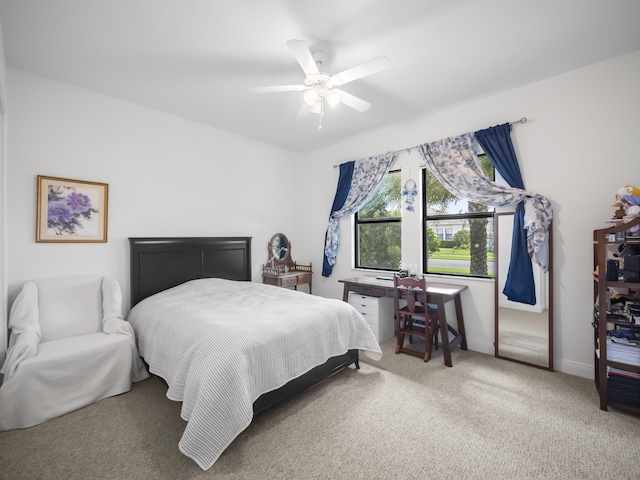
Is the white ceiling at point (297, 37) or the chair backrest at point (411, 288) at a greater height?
the white ceiling at point (297, 37)

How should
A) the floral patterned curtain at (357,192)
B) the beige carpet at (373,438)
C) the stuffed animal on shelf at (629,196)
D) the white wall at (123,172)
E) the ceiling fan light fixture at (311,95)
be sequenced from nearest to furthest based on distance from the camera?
1. the beige carpet at (373,438)
2. the stuffed animal on shelf at (629,196)
3. the ceiling fan light fixture at (311,95)
4. the white wall at (123,172)
5. the floral patterned curtain at (357,192)

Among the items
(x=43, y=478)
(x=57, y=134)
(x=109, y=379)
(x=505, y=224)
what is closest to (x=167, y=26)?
(x=57, y=134)

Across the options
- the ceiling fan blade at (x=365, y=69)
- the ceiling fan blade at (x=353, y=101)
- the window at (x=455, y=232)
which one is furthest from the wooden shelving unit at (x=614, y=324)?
the ceiling fan blade at (x=353, y=101)

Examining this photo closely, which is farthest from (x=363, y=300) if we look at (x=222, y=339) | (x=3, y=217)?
(x=3, y=217)

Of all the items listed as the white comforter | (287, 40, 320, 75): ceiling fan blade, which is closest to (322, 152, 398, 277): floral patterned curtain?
the white comforter

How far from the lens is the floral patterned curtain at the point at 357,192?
399cm

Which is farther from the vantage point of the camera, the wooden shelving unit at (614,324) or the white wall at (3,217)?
the white wall at (3,217)

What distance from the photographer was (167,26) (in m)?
2.05

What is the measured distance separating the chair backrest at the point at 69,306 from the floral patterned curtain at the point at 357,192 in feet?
9.48

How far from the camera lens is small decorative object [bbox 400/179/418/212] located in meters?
3.75

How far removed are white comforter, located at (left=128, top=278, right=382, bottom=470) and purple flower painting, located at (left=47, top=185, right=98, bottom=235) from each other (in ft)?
3.25

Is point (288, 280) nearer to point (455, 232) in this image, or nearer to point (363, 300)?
point (363, 300)

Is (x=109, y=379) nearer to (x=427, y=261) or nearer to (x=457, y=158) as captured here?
(x=427, y=261)

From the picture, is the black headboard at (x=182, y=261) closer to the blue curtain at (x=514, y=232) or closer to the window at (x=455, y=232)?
the window at (x=455, y=232)
